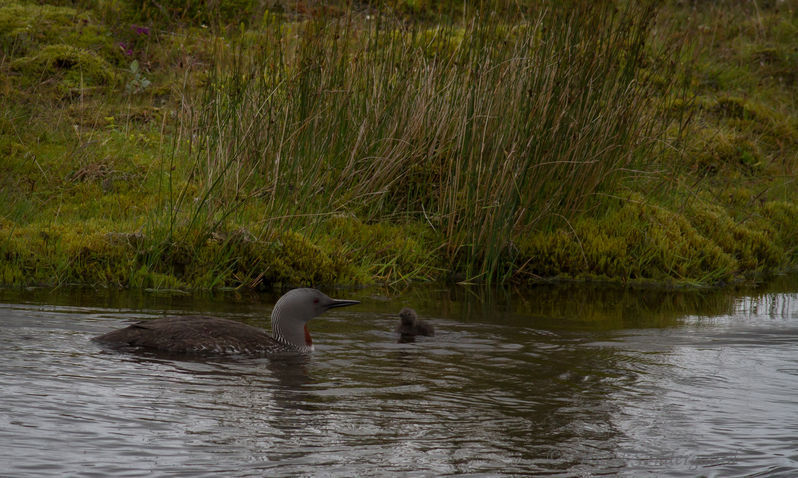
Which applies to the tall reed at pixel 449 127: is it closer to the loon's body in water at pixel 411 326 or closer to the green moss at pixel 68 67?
the loon's body in water at pixel 411 326

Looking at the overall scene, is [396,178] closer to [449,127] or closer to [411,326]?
[449,127]

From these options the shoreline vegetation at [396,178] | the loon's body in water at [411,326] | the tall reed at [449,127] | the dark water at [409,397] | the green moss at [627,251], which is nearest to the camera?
the dark water at [409,397]

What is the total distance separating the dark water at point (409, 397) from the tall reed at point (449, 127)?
5.67 ft

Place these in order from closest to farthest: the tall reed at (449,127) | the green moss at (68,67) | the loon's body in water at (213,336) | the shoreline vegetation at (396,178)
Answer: the loon's body in water at (213,336), the shoreline vegetation at (396,178), the tall reed at (449,127), the green moss at (68,67)

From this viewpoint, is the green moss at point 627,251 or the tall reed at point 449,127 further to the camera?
the green moss at point 627,251

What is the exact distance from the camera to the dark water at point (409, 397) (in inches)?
187

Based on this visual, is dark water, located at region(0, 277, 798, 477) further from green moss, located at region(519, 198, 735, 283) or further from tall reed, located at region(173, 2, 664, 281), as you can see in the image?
green moss, located at region(519, 198, 735, 283)

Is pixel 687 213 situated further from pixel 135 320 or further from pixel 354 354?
pixel 135 320

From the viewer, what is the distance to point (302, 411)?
18.2 feet

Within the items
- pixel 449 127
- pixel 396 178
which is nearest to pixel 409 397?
pixel 396 178

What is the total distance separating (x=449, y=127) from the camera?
35.1ft

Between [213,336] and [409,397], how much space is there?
5.57ft

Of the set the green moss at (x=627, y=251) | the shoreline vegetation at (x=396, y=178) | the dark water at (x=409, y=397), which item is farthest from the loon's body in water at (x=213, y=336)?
the green moss at (x=627, y=251)

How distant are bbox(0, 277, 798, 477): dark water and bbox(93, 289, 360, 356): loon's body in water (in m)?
0.16
